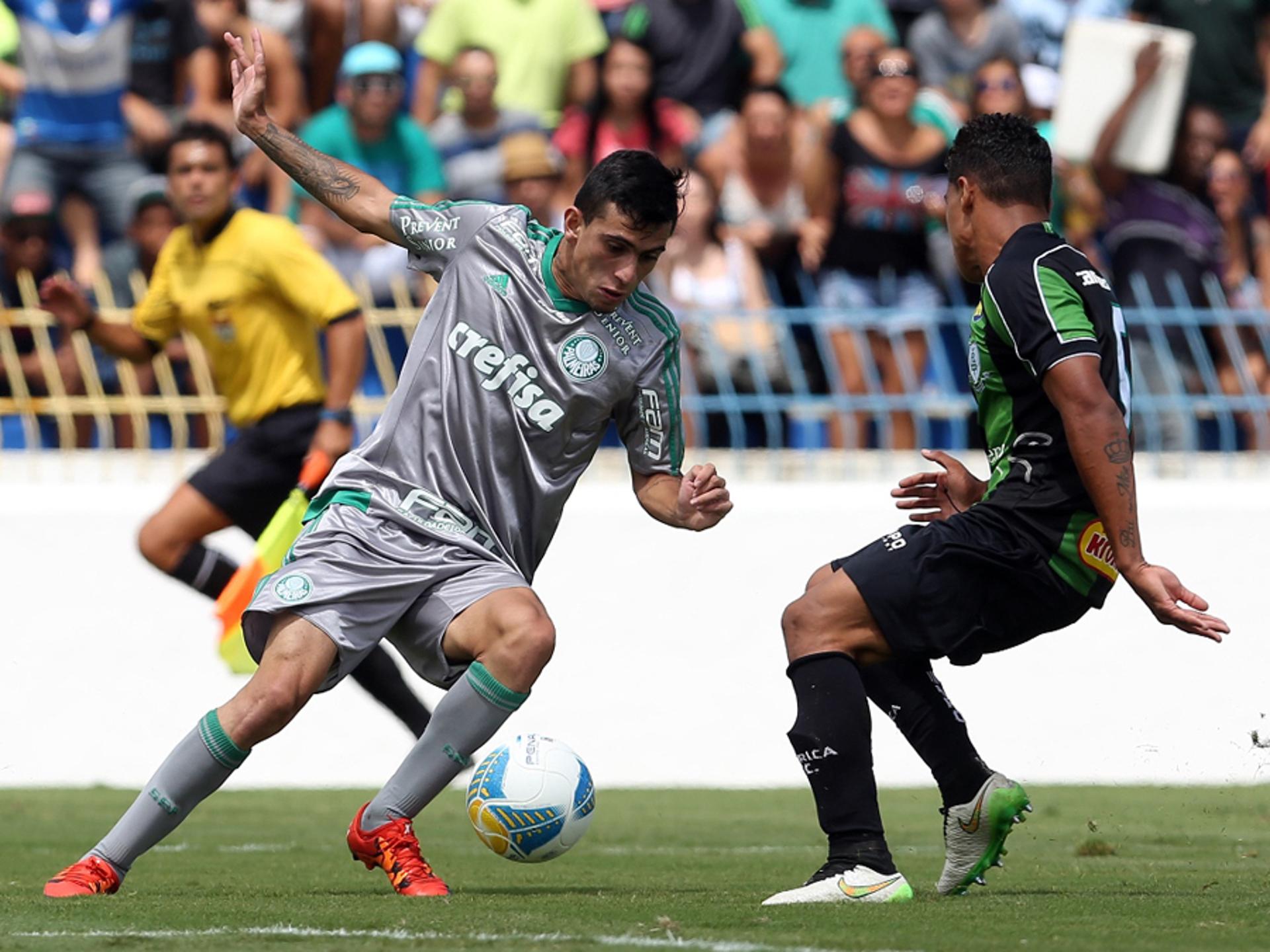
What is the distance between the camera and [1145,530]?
1123cm

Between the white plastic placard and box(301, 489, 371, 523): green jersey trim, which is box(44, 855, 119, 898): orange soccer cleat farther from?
the white plastic placard

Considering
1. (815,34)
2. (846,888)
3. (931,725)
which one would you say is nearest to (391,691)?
(931,725)

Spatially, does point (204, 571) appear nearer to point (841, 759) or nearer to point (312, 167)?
point (312, 167)

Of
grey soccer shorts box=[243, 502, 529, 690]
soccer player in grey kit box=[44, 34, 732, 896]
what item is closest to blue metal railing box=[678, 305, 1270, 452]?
soccer player in grey kit box=[44, 34, 732, 896]

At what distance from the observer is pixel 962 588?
5746mm

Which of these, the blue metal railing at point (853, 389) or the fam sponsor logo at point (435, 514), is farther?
the blue metal railing at point (853, 389)

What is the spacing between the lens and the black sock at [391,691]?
955 cm

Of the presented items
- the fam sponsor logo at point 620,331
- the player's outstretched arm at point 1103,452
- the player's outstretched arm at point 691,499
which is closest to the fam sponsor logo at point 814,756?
the player's outstretched arm at point 691,499

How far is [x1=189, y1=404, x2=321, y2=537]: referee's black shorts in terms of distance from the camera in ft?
32.1

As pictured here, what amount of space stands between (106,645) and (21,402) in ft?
4.56

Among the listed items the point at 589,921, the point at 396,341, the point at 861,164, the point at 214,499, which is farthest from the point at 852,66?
the point at 589,921

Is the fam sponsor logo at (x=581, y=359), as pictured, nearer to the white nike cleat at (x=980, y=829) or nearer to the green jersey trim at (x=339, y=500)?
the green jersey trim at (x=339, y=500)

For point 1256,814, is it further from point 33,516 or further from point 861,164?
point 33,516

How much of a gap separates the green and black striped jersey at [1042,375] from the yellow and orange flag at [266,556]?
10.6ft
